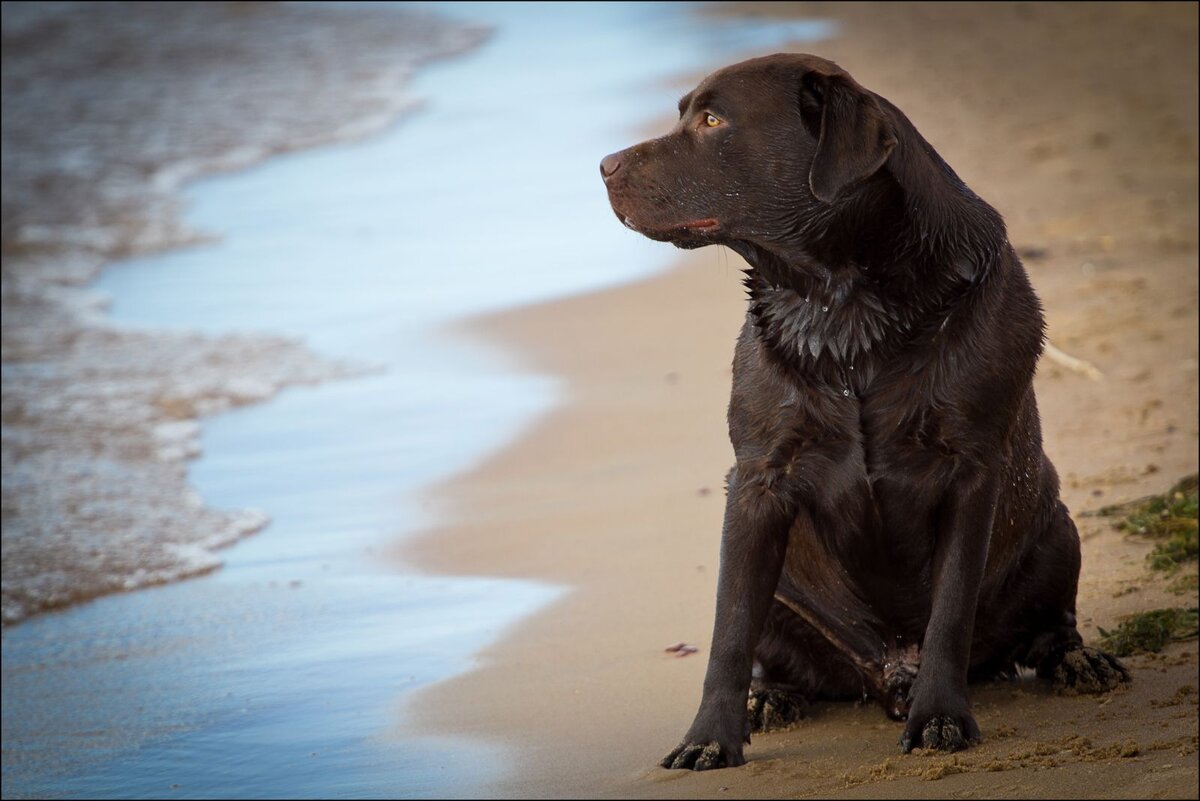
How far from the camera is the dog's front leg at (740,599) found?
406cm

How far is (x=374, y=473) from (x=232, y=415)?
65.6 inches

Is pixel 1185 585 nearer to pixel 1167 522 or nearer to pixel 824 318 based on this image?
pixel 1167 522

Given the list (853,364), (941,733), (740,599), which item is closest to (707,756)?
(740,599)

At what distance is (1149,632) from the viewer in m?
4.68

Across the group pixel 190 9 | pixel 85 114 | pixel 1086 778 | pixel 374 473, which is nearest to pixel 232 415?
pixel 374 473

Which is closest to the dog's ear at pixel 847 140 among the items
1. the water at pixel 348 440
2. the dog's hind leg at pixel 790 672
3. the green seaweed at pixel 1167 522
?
the dog's hind leg at pixel 790 672

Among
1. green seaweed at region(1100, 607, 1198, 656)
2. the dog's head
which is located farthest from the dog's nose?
green seaweed at region(1100, 607, 1198, 656)

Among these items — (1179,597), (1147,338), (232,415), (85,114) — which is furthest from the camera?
(85,114)

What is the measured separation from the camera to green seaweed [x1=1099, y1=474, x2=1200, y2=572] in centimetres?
532

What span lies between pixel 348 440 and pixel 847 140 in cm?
495

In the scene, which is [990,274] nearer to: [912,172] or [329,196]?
[912,172]

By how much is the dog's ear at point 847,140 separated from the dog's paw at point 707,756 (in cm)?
131

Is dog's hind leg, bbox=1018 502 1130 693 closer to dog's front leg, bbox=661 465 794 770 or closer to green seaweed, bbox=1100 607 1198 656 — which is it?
green seaweed, bbox=1100 607 1198 656

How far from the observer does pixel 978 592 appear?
4.13 meters
